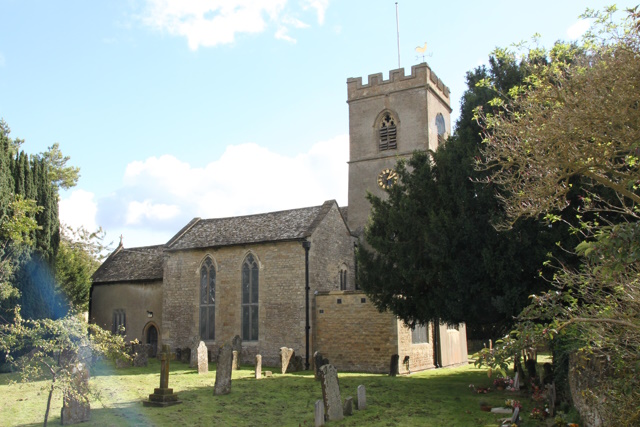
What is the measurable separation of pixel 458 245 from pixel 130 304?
17.7 metres

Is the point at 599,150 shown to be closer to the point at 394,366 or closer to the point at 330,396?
the point at 330,396

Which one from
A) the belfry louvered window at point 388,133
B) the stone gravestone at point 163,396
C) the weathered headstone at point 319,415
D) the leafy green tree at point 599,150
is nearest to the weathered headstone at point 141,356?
the stone gravestone at point 163,396

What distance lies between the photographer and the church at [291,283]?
66.1 ft

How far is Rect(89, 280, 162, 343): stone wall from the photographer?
25359 mm

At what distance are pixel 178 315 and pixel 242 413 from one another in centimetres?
1275

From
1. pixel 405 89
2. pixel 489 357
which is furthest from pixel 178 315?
pixel 489 357

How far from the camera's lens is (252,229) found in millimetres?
23203

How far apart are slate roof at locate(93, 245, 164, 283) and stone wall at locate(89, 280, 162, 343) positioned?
309mm

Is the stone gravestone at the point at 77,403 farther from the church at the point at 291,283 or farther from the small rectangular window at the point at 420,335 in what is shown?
the small rectangular window at the point at 420,335

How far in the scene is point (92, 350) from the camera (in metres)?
10.2

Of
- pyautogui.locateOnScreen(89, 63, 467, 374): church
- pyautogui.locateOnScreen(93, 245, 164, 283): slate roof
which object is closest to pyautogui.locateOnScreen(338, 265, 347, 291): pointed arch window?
pyautogui.locateOnScreen(89, 63, 467, 374): church

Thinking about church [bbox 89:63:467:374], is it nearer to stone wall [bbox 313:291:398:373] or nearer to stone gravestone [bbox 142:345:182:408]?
stone wall [bbox 313:291:398:373]

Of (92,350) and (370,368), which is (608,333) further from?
(370,368)

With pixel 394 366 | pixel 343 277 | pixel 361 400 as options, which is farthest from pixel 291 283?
pixel 361 400
